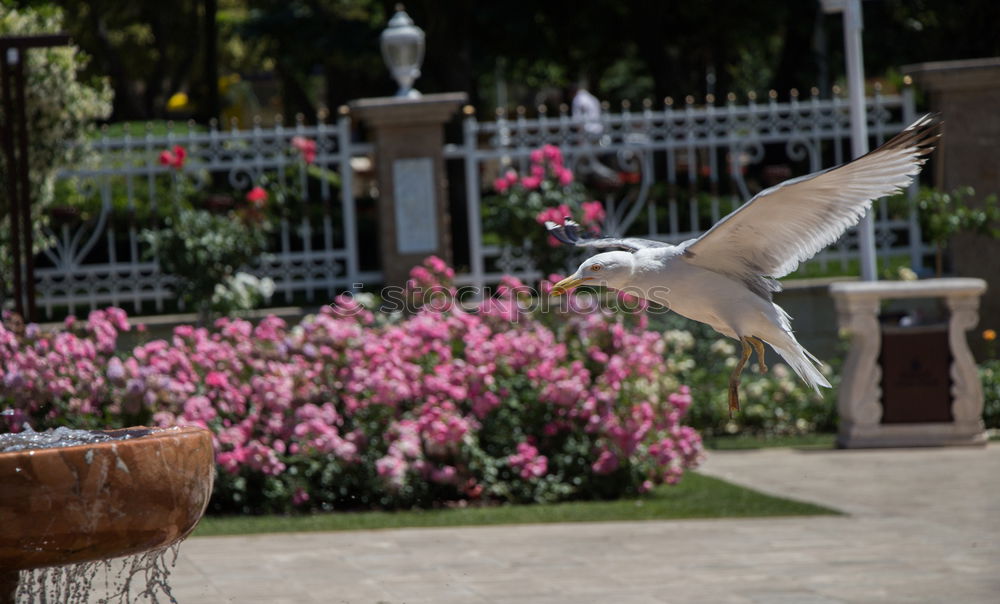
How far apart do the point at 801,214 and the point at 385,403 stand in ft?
14.1

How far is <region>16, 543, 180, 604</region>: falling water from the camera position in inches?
165

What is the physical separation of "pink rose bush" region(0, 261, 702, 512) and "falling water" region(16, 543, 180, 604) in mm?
1196

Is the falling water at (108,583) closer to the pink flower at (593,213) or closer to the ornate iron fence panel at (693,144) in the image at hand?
the pink flower at (593,213)

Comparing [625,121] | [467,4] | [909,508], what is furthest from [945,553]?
[467,4]

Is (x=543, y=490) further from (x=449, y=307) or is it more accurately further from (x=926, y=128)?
(x=926, y=128)

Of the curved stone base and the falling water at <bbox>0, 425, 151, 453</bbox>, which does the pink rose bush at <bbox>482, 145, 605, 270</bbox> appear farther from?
the falling water at <bbox>0, 425, 151, 453</bbox>

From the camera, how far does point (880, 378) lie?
956 centimetres

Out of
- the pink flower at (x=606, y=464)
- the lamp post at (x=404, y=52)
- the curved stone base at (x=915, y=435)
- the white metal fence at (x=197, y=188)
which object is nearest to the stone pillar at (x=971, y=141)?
the curved stone base at (x=915, y=435)

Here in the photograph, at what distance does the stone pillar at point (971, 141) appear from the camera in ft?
36.7

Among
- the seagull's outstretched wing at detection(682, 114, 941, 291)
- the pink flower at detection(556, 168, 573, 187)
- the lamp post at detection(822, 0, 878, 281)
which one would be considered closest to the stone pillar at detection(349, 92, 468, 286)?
the pink flower at detection(556, 168, 573, 187)

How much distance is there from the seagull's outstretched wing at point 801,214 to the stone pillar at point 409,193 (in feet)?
24.5

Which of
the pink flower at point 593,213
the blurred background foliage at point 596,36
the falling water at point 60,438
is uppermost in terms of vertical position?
the blurred background foliage at point 596,36

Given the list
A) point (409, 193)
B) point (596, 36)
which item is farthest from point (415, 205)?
point (596, 36)

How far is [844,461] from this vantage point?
29.8 ft
